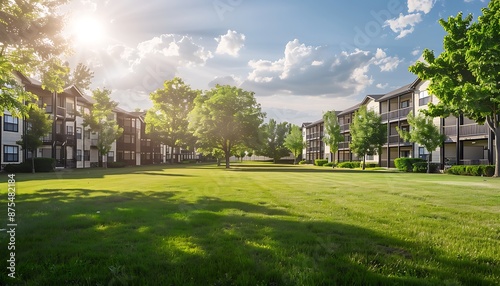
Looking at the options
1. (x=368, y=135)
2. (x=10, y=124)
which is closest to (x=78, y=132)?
(x=10, y=124)

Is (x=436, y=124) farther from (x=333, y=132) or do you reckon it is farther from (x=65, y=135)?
(x=65, y=135)

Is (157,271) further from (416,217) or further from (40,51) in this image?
(40,51)

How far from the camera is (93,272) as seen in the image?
12.7ft

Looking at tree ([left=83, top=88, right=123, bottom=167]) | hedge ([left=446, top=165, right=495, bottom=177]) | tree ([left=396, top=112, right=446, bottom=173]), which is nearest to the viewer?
hedge ([left=446, top=165, right=495, bottom=177])

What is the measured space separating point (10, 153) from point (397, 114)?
162 ft

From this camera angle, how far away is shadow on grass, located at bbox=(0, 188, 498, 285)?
11.9 ft

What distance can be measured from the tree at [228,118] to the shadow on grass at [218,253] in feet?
109

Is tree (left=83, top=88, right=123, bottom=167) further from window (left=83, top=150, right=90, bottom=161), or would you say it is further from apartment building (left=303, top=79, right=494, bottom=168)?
apartment building (left=303, top=79, right=494, bottom=168)

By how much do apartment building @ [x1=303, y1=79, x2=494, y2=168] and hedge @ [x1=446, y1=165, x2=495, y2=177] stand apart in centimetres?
293

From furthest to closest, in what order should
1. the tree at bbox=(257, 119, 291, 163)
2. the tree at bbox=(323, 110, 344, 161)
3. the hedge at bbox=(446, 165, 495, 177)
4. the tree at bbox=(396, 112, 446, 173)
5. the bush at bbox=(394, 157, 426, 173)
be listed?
1. the tree at bbox=(257, 119, 291, 163)
2. the tree at bbox=(323, 110, 344, 161)
3. the bush at bbox=(394, 157, 426, 173)
4. the tree at bbox=(396, 112, 446, 173)
5. the hedge at bbox=(446, 165, 495, 177)

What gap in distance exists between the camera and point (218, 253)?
4.43 meters

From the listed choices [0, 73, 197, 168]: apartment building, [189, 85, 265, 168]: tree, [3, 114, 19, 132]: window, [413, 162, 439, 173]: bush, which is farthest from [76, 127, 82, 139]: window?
[413, 162, 439, 173]: bush

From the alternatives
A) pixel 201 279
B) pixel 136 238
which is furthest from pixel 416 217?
pixel 136 238

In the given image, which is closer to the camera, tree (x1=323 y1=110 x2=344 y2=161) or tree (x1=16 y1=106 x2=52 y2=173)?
tree (x1=16 y1=106 x2=52 y2=173)
